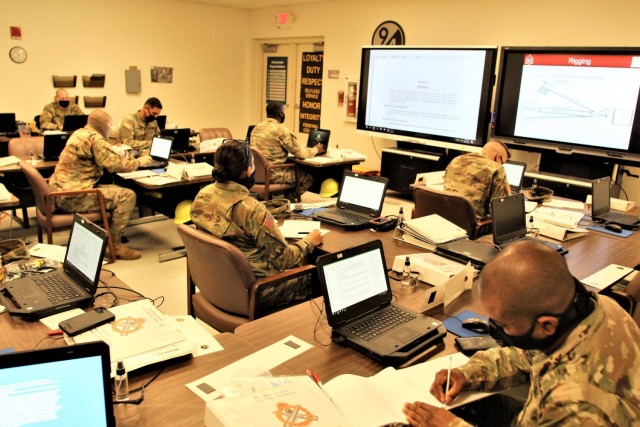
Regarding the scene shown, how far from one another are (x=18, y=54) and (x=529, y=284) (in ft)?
25.3

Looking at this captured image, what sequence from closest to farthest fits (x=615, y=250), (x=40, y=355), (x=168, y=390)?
1. (x=40, y=355)
2. (x=168, y=390)
3. (x=615, y=250)

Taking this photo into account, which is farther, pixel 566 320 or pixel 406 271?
pixel 406 271

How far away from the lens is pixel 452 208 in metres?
3.55

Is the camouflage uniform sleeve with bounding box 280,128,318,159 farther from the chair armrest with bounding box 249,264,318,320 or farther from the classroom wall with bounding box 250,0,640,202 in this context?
the chair armrest with bounding box 249,264,318,320

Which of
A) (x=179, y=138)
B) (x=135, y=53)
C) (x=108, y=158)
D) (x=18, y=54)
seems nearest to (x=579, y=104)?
(x=179, y=138)

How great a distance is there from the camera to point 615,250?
120 inches

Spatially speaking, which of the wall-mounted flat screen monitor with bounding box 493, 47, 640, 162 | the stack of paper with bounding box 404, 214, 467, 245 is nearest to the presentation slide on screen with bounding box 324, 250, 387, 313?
the stack of paper with bounding box 404, 214, 467, 245

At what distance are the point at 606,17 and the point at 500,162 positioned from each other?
273cm

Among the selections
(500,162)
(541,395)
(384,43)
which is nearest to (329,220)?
(500,162)

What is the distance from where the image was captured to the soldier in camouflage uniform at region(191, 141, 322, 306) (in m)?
2.50

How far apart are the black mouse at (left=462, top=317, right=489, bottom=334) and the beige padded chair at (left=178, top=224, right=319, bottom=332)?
2.70 ft

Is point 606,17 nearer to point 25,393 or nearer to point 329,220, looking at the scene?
point 329,220

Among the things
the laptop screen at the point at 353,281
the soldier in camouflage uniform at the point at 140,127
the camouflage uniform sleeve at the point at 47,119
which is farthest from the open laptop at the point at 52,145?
the laptop screen at the point at 353,281

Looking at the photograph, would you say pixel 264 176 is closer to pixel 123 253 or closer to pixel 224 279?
pixel 123 253
